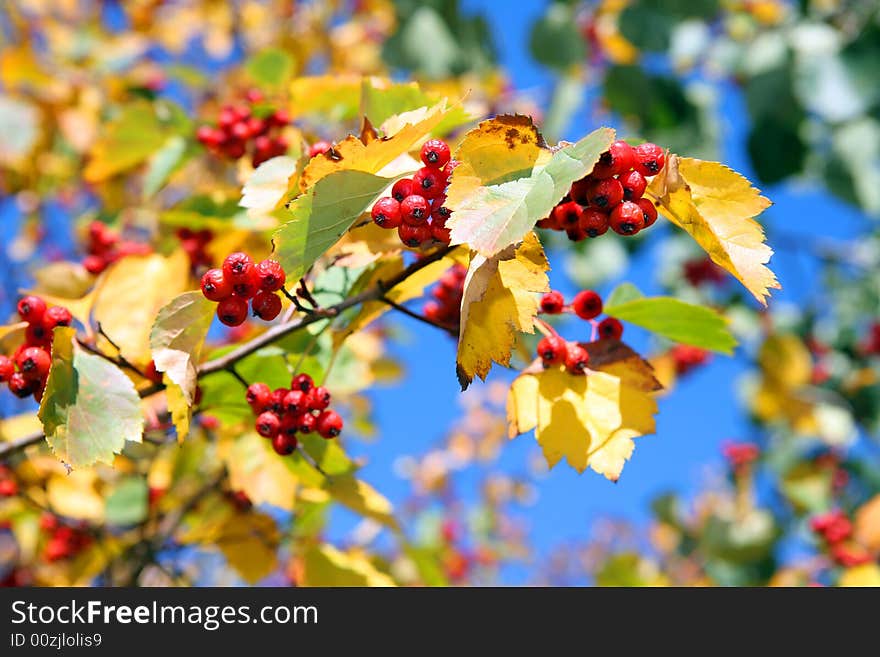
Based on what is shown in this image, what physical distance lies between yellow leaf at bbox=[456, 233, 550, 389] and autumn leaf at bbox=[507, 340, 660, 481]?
317 millimetres

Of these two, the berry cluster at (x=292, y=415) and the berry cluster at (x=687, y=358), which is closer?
the berry cluster at (x=292, y=415)

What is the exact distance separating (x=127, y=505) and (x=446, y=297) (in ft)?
4.95

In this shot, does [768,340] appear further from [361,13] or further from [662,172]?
[662,172]

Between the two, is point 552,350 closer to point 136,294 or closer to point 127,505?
point 136,294

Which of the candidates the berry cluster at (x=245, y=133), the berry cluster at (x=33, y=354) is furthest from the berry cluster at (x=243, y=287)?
the berry cluster at (x=245, y=133)

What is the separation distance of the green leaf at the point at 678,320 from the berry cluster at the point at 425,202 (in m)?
0.59

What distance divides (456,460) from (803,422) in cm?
428

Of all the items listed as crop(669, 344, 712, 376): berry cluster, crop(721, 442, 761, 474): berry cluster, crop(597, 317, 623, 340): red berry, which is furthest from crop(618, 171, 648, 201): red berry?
crop(721, 442, 761, 474): berry cluster

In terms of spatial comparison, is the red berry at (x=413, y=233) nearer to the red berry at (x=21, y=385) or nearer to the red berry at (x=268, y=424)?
the red berry at (x=268, y=424)

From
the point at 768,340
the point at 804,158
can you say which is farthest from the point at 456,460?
the point at 804,158

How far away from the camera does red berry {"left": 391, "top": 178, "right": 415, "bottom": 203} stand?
3.91 feet

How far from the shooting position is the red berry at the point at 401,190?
46.9 inches

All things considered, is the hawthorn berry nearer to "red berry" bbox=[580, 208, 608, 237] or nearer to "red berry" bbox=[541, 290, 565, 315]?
"red berry" bbox=[580, 208, 608, 237]

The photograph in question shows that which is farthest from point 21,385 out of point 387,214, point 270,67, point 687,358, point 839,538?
point 687,358
